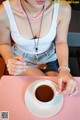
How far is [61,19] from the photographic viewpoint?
1056 millimetres

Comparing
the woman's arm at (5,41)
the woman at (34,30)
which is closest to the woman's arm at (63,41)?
the woman at (34,30)

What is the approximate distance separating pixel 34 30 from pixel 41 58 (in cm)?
18

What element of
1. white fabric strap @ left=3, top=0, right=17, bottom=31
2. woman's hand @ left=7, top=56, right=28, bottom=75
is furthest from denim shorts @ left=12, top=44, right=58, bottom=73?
woman's hand @ left=7, top=56, right=28, bottom=75

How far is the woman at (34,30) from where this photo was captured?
992 mm

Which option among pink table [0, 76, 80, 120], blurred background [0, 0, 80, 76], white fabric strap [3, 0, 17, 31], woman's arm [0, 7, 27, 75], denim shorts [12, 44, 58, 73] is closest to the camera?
pink table [0, 76, 80, 120]

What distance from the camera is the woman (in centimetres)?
99

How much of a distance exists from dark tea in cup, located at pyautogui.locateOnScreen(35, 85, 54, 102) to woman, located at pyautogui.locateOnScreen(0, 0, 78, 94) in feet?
0.48

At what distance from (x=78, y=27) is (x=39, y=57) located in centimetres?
46

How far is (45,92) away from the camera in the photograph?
0.78 meters

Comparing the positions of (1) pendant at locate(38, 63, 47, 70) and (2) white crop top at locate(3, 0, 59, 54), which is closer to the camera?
(2) white crop top at locate(3, 0, 59, 54)

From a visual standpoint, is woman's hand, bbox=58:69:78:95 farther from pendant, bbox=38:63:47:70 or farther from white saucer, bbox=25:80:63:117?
pendant, bbox=38:63:47:70

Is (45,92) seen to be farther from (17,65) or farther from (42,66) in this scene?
(42,66)

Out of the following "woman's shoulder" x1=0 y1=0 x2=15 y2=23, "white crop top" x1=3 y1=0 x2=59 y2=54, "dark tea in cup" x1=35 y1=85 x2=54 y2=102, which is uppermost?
"woman's shoulder" x1=0 y1=0 x2=15 y2=23

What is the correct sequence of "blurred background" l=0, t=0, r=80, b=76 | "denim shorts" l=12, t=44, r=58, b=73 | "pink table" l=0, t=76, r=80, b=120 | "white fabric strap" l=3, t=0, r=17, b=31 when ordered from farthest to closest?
"blurred background" l=0, t=0, r=80, b=76 → "denim shorts" l=12, t=44, r=58, b=73 → "white fabric strap" l=3, t=0, r=17, b=31 → "pink table" l=0, t=76, r=80, b=120
